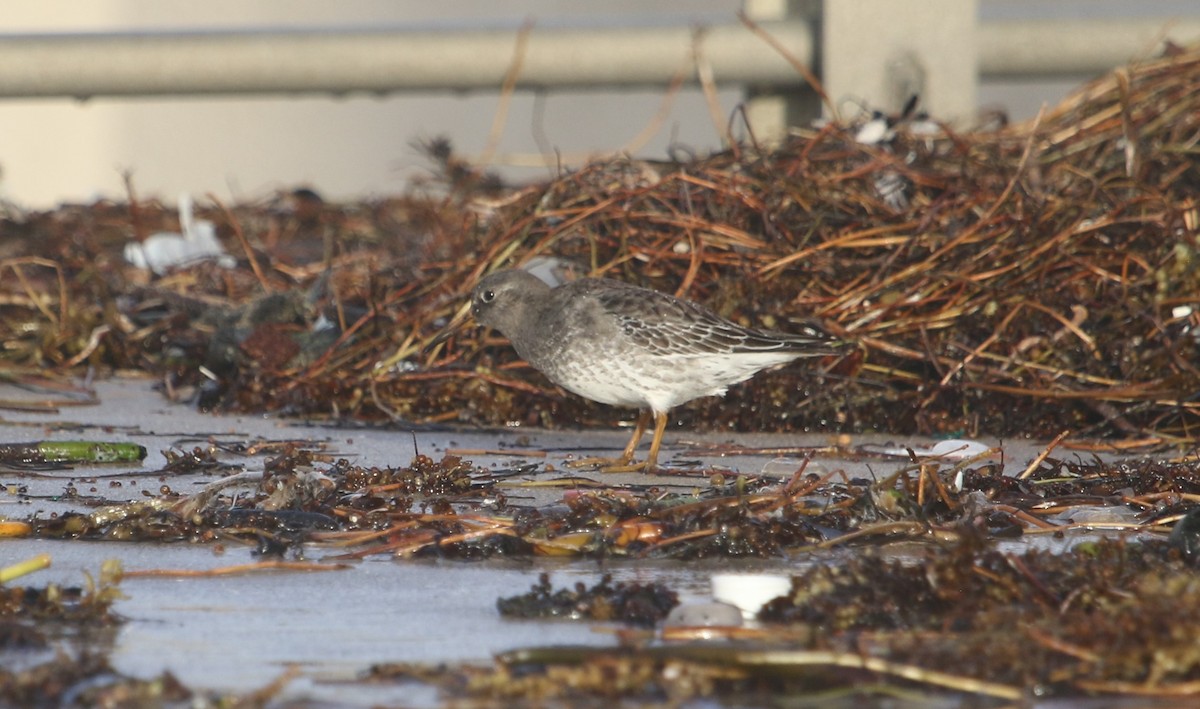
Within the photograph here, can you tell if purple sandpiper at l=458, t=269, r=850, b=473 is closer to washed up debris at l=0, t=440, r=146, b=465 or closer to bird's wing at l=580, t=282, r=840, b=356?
bird's wing at l=580, t=282, r=840, b=356

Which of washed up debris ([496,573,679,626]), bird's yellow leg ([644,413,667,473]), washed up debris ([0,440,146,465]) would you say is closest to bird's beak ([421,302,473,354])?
bird's yellow leg ([644,413,667,473])

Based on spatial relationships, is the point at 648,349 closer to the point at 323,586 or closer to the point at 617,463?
the point at 617,463

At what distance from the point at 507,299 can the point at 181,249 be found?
8.84ft

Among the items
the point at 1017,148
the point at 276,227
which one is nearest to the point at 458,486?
the point at 1017,148

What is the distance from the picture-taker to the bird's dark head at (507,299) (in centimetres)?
479


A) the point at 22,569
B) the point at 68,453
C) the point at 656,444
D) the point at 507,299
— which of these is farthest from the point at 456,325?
the point at 22,569

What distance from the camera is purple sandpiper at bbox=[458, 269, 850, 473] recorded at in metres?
4.45

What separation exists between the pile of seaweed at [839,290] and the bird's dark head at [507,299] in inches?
9.1

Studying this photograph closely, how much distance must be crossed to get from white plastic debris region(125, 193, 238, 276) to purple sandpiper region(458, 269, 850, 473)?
2635 millimetres

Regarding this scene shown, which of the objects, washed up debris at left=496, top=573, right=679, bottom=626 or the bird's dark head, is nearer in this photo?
washed up debris at left=496, top=573, right=679, bottom=626

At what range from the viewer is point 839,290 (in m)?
5.00

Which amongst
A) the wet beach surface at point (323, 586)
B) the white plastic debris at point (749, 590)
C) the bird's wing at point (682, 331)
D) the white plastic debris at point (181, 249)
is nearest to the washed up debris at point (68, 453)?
the wet beach surface at point (323, 586)

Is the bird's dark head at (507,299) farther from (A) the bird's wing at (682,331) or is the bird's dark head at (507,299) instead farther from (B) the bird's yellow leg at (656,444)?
(B) the bird's yellow leg at (656,444)

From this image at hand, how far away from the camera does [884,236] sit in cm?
513
